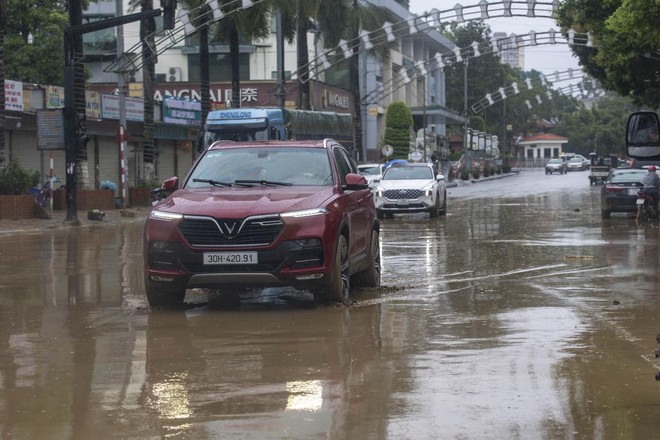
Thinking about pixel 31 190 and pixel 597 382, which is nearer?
pixel 597 382

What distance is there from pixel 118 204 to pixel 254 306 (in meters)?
27.9

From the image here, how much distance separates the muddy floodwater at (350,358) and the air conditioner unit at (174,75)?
196ft

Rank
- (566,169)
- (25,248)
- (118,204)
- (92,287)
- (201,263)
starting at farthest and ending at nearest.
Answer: (566,169), (118,204), (25,248), (92,287), (201,263)

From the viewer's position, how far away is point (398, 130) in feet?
277

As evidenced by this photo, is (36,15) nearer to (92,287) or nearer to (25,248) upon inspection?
(25,248)

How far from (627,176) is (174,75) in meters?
49.2

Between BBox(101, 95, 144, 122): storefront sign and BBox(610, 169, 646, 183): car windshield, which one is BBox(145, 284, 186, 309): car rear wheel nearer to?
BBox(610, 169, 646, 183): car windshield

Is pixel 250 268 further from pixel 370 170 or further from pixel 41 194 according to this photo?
pixel 370 170

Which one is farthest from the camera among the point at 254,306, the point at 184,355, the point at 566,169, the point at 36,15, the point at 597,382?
the point at 566,169

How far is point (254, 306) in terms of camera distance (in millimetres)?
11859

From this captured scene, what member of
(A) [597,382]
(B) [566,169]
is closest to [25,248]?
(A) [597,382]

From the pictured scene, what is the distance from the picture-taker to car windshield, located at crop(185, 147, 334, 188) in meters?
12.2

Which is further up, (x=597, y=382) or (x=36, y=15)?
(x=36, y=15)

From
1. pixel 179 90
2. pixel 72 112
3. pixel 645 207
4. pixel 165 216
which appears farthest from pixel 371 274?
pixel 179 90
